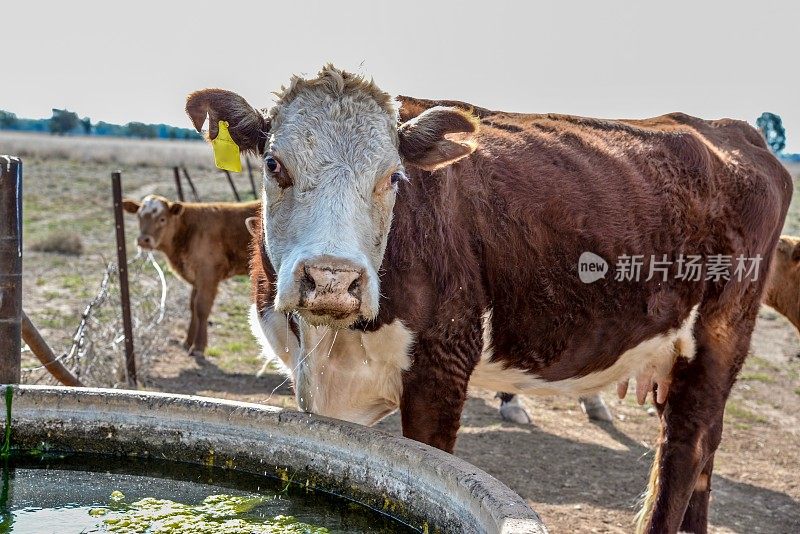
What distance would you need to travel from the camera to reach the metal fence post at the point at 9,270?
4.40 m

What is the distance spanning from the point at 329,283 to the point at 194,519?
37.9 inches

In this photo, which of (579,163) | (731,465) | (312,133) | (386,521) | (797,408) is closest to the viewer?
(386,521)

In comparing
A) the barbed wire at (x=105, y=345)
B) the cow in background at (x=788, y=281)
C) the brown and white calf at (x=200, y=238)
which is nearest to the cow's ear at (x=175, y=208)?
the brown and white calf at (x=200, y=238)

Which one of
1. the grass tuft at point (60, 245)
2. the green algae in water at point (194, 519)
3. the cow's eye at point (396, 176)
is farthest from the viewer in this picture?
the grass tuft at point (60, 245)

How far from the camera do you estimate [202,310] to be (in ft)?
35.9

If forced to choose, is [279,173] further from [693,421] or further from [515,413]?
[515,413]

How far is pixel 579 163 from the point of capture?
4734mm

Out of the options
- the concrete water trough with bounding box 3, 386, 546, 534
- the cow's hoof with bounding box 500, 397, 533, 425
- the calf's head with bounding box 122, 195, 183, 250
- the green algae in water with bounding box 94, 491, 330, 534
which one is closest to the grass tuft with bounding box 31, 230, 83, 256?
the calf's head with bounding box 122, 195, 183, 250

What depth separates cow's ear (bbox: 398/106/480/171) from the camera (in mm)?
4004

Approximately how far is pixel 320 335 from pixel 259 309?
1.70 feet

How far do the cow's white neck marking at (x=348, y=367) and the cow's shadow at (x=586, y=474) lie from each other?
2.38 meters

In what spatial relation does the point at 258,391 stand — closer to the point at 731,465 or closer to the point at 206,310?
the point at 206,310

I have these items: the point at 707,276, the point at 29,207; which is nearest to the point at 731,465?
the point at 707,276

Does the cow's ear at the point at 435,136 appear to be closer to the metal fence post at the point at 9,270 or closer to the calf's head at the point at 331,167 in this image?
the calf's head at the point at 331,167
